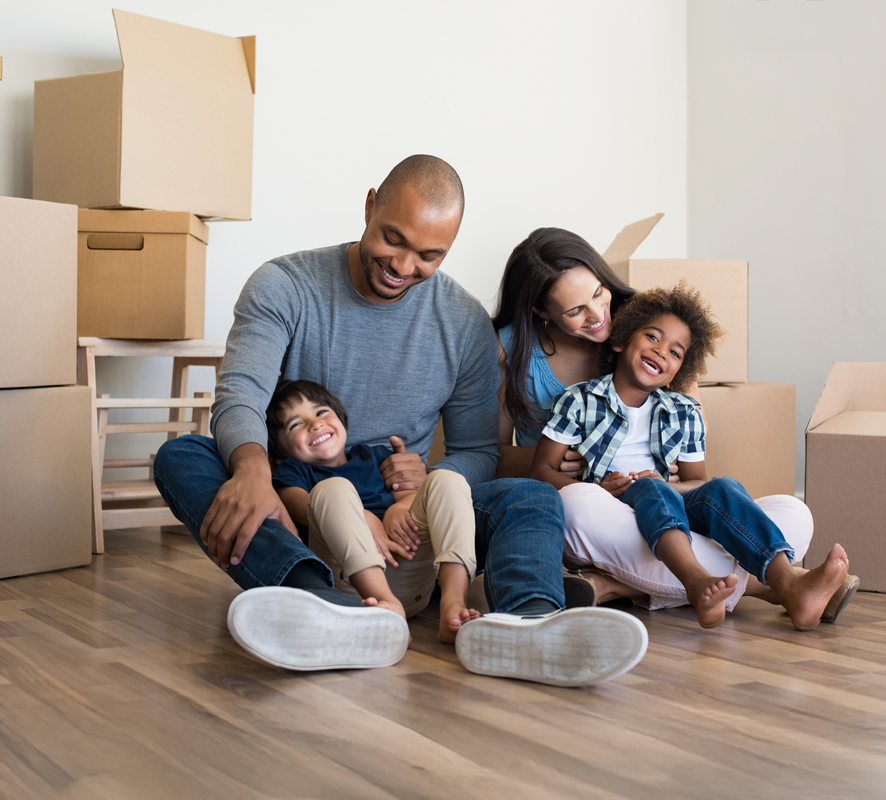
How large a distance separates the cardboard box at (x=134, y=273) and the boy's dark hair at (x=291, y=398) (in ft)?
2.35

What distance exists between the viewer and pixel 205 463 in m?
1.27

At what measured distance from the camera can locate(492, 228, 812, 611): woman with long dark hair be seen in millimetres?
1410

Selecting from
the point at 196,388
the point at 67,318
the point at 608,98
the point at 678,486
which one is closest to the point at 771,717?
the point at 678,486

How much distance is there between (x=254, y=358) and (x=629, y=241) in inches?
47.6

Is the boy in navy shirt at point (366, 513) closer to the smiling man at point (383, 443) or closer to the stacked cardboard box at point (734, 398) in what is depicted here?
the smiling man at point (383, 443)

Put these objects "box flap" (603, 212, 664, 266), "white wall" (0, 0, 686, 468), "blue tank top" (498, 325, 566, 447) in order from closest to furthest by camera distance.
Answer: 1. "blue tank top" (498, 325, 566, 447)
2. "box flap" (603, 212, 664, 266)
3. "white wall" (0, 0, 686, 468)

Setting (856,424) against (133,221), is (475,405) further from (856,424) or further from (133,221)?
(133,221)

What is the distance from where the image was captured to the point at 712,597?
1178 mm

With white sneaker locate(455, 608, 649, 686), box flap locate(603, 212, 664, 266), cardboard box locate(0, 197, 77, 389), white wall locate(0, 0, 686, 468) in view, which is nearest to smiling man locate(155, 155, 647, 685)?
white sneaker locate(455, 608, 649, 686)

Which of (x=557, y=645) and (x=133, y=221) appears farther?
(x=133, y=221)

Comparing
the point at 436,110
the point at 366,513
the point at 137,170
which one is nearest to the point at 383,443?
the point at 366,513

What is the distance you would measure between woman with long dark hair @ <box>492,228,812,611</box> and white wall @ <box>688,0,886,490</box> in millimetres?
1259

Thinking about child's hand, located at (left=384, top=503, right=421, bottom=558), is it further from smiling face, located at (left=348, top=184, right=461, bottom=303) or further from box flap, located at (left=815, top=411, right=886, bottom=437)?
box flap, located at (left=815, top=411, right=886, bottom=437)

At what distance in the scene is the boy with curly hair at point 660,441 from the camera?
4.35 ft
